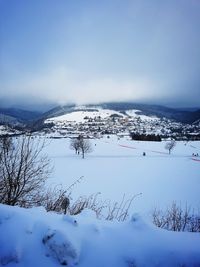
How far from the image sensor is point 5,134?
7863mm

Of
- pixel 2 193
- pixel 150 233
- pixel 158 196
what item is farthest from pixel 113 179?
pixel 150 233

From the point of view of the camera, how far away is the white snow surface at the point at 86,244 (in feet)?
9.70

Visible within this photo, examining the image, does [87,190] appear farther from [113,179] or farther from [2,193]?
[2,193]

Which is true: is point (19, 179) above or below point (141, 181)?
above

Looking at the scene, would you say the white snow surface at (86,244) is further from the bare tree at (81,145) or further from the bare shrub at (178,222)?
the bare tree at (81,145)

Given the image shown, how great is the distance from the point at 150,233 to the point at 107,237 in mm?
635

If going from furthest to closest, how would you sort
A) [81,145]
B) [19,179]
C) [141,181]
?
[81,145], [141,181], [19,179]

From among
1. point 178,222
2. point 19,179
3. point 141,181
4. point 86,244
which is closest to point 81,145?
point 141,181

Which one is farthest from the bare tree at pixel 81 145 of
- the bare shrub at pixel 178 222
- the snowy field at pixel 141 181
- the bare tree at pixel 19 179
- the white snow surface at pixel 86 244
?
the white snow surface at pixel 86 244

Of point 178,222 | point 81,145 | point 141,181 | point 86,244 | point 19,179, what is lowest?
point 141,181

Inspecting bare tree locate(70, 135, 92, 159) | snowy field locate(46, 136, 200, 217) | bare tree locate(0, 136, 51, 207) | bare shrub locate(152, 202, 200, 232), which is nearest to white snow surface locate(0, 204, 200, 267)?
bare shrub locate(152, 202, 200, 232)

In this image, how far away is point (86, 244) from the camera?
10.4 feet

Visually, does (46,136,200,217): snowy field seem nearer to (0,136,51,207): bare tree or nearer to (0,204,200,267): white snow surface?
(0,136,51,207): bare tree

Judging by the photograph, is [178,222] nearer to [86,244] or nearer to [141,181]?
[86,244]
